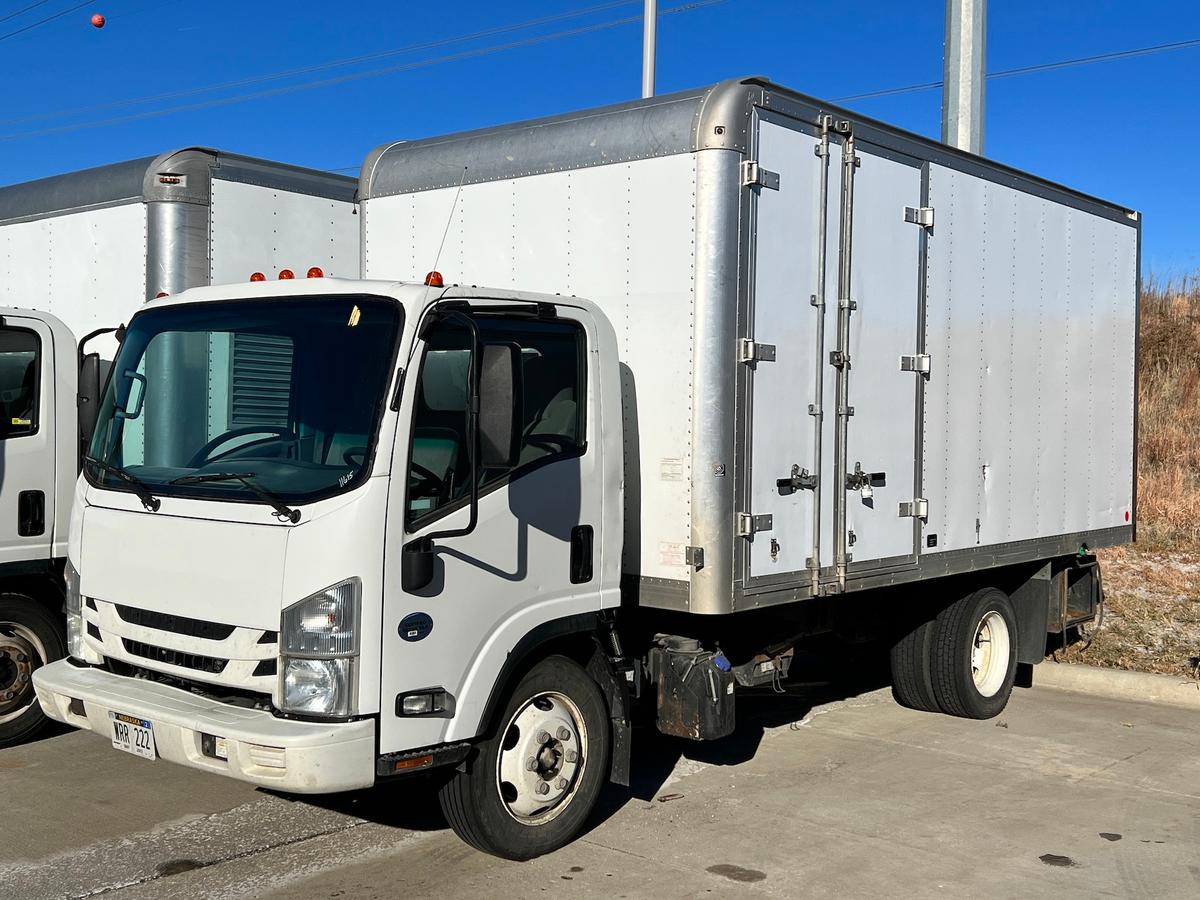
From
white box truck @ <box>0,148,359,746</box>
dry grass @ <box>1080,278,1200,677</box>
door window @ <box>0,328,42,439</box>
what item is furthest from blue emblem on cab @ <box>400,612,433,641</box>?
dry grass @ <box>1080,278,1200,677</box>

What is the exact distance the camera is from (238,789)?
6605 mm

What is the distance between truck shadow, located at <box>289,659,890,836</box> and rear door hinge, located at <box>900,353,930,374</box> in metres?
2.14

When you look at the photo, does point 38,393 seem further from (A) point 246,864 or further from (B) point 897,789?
(B) point 897,789

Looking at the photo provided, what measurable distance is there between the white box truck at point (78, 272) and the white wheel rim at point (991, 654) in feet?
16.1

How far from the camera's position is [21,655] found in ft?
23.5

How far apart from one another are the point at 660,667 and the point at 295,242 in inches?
154

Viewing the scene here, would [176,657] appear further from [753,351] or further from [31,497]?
[753,351]

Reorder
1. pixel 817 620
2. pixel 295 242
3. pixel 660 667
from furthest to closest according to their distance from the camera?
pixel 295 242
pixel 817 620
pixel 660 667

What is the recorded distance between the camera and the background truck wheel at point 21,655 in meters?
7.11

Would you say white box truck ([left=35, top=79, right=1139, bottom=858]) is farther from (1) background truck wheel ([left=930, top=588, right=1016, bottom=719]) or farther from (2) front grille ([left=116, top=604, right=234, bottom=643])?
(1) background truck wheel ([left=930, top=588, right=1016, bottom=719])

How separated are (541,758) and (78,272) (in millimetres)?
4927

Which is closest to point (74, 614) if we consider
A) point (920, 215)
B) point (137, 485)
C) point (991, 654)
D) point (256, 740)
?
point (137, 485)

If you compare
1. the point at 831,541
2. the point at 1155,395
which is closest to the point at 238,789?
the point at 831,541

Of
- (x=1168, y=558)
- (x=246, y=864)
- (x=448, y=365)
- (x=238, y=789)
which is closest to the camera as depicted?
(x=448, y=365)
